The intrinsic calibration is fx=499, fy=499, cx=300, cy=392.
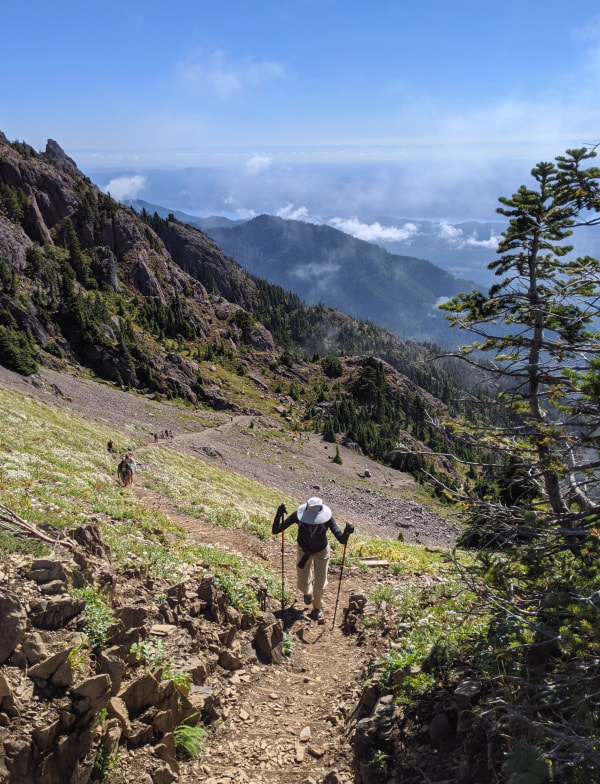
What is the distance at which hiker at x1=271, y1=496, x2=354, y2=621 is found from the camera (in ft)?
37.7

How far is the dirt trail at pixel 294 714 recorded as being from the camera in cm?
687

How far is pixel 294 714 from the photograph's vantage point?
26.8 feet

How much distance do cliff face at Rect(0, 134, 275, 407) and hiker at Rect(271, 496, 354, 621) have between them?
61.8 metres

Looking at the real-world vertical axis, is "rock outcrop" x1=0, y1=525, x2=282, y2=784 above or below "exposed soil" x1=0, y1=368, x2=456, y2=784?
above

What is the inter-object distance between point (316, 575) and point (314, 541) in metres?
0.88

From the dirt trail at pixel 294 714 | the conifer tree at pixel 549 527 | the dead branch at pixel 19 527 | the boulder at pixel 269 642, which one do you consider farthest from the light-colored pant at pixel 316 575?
the dead branch at pixel 19 527

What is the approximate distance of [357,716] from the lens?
306 inches

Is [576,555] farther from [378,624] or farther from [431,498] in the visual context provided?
[431,498]

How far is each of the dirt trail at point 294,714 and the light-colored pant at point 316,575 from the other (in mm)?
449

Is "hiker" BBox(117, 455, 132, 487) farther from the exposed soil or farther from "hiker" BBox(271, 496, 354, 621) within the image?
"hiker" BBox(271, 496, 354, 621)

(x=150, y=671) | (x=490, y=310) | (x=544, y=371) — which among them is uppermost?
(x=490, y=310)

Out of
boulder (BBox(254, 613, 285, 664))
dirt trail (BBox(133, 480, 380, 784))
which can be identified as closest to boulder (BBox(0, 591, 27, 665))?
dirt trail (BBox(133, 480, 380, 784))

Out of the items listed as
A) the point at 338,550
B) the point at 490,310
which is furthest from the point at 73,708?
the point at 338,550

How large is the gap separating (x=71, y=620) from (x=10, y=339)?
67.7 meters
